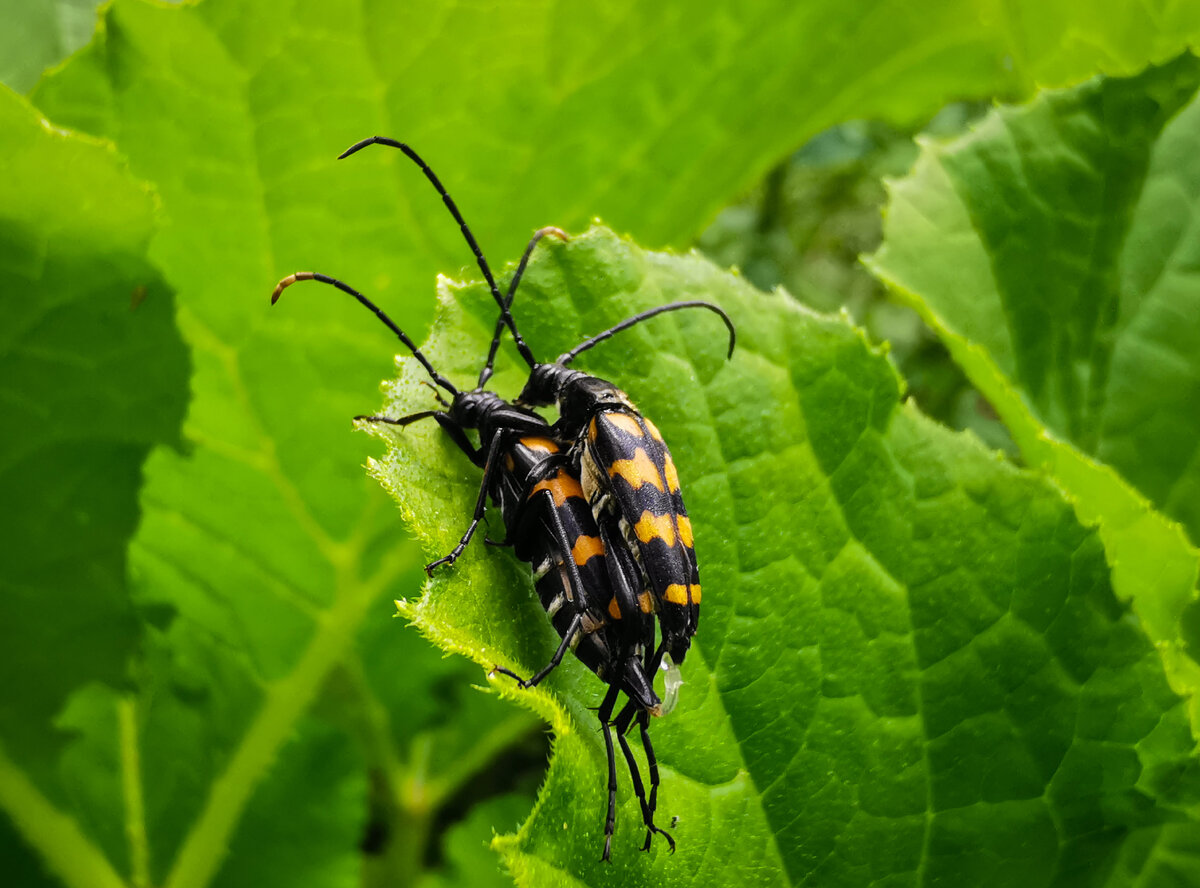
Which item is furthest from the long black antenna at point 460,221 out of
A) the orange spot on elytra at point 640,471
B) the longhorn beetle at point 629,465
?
the orange spot on elytra at point 640,471

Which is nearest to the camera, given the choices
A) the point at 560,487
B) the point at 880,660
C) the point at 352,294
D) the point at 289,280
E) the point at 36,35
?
the point at 880,660

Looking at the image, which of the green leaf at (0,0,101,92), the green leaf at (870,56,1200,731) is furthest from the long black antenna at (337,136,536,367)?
the green leaf at (0,0,101,92)

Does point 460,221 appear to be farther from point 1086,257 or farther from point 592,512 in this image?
point 1086,257

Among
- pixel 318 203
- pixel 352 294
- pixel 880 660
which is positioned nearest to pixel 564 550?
pixel 880 660

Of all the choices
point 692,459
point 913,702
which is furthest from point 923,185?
point 913,702

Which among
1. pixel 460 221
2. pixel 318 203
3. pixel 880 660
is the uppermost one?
pixel 318 203

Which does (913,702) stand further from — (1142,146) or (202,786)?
(202,786)

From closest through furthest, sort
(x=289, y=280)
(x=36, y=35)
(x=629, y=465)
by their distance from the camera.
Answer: (x=629, y=465) → (x=289, y=280) → (x=36, y=35)
